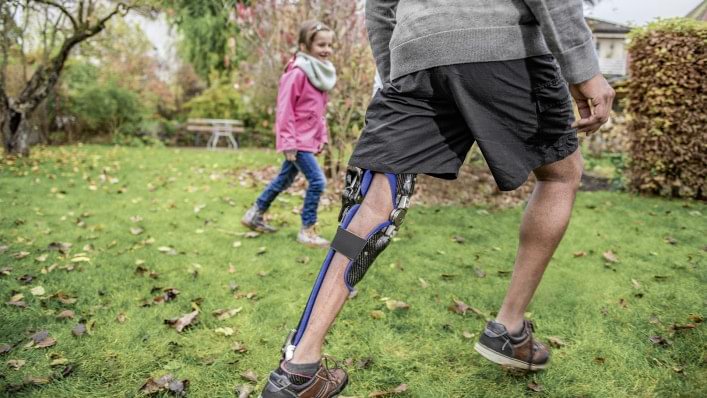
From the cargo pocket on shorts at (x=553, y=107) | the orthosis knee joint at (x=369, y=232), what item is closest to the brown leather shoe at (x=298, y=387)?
the orthosis knee joint at (x=369, y=232)

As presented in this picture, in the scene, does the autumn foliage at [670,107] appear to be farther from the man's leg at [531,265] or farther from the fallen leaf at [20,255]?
the fallen leaf at [20,255]

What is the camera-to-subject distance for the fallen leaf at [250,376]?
2.07m

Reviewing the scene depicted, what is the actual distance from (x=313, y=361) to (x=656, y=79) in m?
6.02

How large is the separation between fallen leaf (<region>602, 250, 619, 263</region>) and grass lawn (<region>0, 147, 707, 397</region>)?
0.02m

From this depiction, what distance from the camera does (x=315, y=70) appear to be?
4035 millimetres

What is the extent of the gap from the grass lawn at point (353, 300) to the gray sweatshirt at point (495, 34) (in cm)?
124

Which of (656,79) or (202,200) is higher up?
(656,79)

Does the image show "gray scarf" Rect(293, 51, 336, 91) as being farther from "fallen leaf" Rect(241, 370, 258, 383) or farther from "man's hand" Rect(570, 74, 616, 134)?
"man's hand" Rect(570, 74, 616, 134)

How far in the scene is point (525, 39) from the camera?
1.56 metres

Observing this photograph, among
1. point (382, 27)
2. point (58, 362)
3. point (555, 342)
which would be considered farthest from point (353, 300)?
point (382, 27)

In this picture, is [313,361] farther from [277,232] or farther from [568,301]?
[277,232]

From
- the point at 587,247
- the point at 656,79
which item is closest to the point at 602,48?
the point at 656,79

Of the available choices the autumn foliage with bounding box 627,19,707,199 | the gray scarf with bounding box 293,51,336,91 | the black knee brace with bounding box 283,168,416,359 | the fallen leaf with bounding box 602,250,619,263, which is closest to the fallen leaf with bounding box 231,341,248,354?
the black knee brace with bounding box 283,168,416,359

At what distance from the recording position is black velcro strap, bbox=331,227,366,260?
62.5 inches
